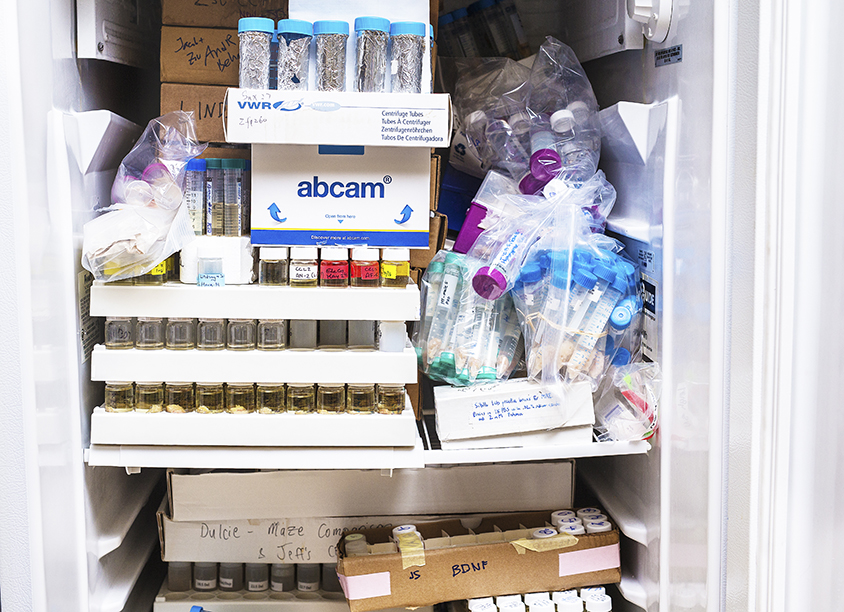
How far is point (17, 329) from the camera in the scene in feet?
3.35

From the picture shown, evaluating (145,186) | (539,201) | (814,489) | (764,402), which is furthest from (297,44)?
(814,489)

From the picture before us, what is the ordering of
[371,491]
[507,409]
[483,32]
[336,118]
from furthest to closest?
[483,32] < [371,491] < [507,409] < [336,118]

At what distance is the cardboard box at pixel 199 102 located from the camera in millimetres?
1263

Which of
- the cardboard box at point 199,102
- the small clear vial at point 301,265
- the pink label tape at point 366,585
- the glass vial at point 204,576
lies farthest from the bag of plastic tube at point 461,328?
the glass vial at point 204,576

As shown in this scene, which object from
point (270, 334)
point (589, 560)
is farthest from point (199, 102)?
point (589, 560)

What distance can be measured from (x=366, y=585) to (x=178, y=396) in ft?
1.49

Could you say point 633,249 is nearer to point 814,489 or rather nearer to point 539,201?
point 539,201

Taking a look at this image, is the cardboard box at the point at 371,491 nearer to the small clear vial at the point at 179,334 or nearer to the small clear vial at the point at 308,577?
the small clear vial at the point at 308,577

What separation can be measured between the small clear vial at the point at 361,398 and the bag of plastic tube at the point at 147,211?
0.36 meters

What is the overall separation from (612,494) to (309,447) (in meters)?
0.64

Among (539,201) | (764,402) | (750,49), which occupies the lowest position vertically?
(764,402)

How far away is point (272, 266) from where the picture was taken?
1.21m

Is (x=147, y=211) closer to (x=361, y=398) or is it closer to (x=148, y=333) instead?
(x=148, y=333)

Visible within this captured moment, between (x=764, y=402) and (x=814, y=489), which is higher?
(x=764, y=402)
